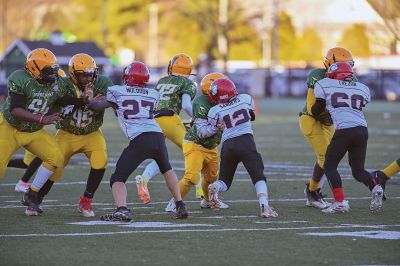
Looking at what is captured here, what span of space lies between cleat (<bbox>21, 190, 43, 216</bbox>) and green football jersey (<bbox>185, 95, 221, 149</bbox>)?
6.14 feet

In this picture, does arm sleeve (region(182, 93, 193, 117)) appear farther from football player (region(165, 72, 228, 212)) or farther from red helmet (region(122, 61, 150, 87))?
red helmet (region(122, 61, 150, 87))

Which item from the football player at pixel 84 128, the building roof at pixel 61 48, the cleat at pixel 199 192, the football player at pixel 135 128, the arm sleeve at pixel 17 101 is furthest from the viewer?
the building roof at pixel 61 48

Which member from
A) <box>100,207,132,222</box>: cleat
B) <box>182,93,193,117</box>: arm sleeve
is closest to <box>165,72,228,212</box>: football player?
<box>182,93,193,117</box>: arm sleeve

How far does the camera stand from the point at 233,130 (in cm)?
1133

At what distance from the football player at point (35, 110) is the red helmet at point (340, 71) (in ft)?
8.90

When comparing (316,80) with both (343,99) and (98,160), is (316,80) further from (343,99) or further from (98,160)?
(98,160)

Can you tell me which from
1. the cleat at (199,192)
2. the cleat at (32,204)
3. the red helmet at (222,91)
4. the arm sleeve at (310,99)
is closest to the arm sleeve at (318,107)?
the arm sleeve at (310,99)

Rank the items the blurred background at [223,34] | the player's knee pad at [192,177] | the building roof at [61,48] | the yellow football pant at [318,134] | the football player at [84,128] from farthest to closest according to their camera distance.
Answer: the blurred background at [223,34], the building roof at [61,48], the yellow football pant at [318,134], the player's knee pad at [192,177], the football player at [84,128]

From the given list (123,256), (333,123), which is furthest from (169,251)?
(333,123)

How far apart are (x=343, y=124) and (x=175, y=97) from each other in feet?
8.80

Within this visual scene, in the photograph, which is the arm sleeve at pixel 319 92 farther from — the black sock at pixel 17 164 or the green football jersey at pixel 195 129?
the black sock at pixel 17 164

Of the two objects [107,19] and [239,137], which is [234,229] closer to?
[239,137]

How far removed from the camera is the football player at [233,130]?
11258 millimetres

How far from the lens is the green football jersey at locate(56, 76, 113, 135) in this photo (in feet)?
37.5
